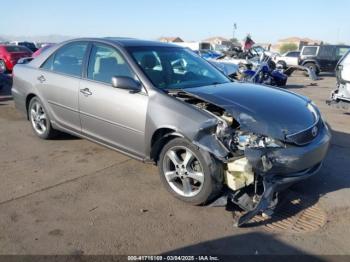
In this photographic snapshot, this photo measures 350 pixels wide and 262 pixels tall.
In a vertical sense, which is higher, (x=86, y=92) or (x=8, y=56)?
(x=86, y=92)

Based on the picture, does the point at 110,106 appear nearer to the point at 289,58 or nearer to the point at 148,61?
the point at 148,61

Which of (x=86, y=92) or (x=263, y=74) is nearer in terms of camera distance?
(x=86, y=92)

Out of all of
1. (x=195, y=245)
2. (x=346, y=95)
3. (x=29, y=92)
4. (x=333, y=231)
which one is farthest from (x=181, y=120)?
(x=346, y=95)

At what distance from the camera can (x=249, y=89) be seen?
452 cm

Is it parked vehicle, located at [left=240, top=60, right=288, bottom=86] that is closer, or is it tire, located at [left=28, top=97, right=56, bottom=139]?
tire, located at [left=28, top=97, right=56, bottom=139]

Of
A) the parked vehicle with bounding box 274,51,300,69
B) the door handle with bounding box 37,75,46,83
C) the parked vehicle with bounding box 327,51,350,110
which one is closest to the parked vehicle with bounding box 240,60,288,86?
the parked vehicle with bounding box 327,51,350,110

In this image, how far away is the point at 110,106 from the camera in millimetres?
4512

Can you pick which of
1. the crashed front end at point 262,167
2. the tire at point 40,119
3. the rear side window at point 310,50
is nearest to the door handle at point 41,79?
the tire at point 40,119

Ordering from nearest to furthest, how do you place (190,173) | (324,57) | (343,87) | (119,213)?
(119,213), (190,173), (343,87), (324,57)

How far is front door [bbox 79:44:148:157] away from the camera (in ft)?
14.0

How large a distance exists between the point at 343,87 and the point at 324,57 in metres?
15.8

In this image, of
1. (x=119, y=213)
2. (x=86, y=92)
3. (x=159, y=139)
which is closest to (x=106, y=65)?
(x=86, y=92)

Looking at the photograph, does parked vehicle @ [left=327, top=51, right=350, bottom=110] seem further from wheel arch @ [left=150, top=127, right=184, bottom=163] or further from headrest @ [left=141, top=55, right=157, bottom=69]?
wheel arch @ [left=150, top=127, right=184, bottom=163]

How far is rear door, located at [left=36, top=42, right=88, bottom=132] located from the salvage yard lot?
58 cm
